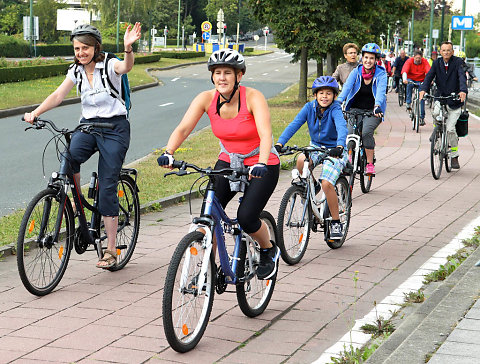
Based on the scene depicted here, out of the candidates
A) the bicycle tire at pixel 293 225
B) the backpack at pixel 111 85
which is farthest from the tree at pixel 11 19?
the backpack at pixel 111 85

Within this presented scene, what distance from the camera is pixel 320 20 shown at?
93.6 ft

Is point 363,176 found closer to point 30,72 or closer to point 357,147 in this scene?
point 357,147

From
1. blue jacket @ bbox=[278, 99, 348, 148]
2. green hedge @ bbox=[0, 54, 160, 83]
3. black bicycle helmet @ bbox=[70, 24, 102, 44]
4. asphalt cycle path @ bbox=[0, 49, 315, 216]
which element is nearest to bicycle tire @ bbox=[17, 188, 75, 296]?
black bicycle helmet @ bbox=[70, 24, 102, 44]

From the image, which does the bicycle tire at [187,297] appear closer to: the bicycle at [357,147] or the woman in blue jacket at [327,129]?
the woman in blue jacket at [327,129]

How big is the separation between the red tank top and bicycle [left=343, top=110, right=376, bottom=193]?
572 cm

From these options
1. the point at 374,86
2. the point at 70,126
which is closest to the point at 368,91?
the point at 374,86

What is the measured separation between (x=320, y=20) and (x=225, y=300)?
23138 millimetres

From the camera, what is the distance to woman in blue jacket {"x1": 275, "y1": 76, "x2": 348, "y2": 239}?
305 inches

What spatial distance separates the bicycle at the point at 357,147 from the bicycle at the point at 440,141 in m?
1.81

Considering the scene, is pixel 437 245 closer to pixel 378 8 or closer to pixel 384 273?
pixel 384 273

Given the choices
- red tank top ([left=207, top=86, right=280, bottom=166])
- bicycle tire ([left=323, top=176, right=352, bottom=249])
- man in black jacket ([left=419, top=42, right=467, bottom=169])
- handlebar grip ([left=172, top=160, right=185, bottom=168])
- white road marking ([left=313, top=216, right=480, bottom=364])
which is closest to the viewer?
handlebar grip ([left=172, top=160, right=185, bottom=168])

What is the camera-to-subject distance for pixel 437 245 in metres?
8.39

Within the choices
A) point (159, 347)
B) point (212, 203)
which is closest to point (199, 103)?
point (212, 203)

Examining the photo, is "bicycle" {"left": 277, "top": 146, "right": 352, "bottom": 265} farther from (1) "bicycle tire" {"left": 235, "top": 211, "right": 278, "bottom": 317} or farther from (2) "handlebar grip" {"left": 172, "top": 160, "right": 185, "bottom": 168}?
(2) "handlebar grip" {"left": 172, "top": 160, "right": 185, "bottom": 168}
